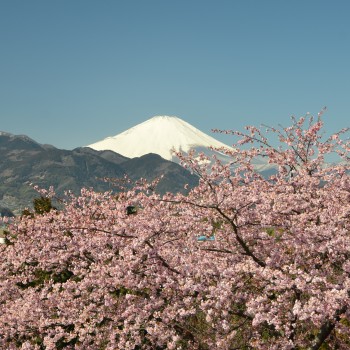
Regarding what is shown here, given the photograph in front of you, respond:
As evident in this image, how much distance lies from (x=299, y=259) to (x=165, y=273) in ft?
8.33

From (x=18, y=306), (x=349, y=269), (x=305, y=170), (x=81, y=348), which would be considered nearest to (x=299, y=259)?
(x=349, y=269)

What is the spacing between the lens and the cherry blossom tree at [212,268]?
25.7 ft

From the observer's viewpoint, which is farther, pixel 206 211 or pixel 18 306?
pixel 18 306

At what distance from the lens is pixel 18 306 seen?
11344 millimetres

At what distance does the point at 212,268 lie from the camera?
28.0 feet

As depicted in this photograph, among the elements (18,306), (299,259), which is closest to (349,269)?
(299,259)

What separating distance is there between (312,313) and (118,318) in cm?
440

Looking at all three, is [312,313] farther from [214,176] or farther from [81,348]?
[81,348]

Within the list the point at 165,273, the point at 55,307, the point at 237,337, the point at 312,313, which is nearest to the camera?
the point at 312,313

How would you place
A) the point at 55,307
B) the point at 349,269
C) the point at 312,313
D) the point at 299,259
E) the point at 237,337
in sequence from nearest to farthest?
the point at 312,313, the point at 349,269, the point at 299,259, the point at 237,337, the point at 55,307

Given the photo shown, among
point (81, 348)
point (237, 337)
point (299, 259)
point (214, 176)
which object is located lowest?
point (81, 348)

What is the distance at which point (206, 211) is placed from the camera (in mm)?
9875

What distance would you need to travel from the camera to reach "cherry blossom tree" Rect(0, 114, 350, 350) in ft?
25.7

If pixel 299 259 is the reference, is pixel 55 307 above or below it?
below
